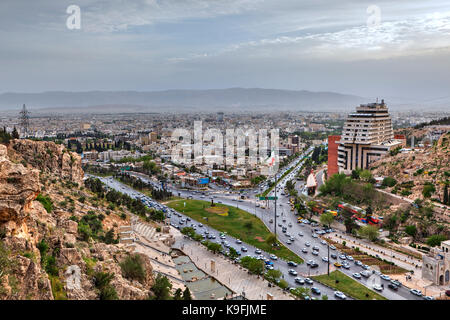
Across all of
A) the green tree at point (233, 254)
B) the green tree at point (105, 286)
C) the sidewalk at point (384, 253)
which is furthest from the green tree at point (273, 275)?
the green tree at point (105, 286)

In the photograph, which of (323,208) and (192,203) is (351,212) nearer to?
(323,208)

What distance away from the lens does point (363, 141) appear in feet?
88.5

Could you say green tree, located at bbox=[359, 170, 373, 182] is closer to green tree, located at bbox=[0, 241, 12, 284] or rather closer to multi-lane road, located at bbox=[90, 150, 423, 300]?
multi-lane road, located at bbox=[90, 150, 423, 300]

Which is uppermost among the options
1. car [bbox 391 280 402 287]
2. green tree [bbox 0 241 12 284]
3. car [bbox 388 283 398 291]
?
green tree [bbox 0 241 12 284]

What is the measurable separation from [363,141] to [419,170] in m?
5.96

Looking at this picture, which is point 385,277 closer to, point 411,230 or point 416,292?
point 416,292

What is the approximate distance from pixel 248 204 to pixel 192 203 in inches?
153

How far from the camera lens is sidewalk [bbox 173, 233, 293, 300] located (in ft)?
39.2

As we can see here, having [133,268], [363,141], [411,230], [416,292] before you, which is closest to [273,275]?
[416,292]

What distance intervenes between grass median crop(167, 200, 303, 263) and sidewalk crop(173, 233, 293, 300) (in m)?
1.90

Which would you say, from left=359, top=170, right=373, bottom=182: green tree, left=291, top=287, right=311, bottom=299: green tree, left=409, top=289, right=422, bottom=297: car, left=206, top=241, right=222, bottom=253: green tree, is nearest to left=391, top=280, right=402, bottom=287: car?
left=409, top=289, right=422, bottom=297: car

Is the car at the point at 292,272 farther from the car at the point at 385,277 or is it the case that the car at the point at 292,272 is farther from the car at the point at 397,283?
the car at the point at 397,283

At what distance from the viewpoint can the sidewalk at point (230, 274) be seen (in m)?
12.0

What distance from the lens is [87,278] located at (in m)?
7.51
